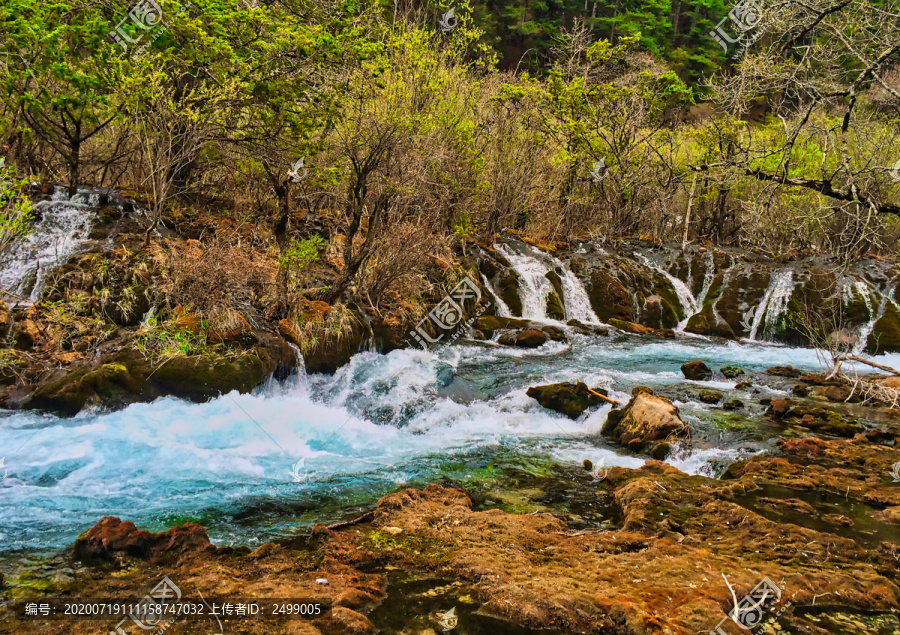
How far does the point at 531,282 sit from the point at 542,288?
0.41m

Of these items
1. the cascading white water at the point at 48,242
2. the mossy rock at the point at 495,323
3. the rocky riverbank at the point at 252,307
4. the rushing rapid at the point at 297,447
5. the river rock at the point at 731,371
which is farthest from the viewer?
the mossy rock at the point at 495,323

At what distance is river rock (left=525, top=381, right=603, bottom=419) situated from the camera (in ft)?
32.2

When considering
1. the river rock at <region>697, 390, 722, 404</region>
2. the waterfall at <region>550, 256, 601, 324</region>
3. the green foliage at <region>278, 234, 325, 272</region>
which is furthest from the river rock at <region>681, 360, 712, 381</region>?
the green foliage at <region>278, 234, 325, 272</region>

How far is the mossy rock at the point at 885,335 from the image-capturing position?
16.6 m

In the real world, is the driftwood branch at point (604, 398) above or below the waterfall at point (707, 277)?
below

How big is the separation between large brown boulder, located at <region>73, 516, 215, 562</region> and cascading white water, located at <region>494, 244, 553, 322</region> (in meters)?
13.2

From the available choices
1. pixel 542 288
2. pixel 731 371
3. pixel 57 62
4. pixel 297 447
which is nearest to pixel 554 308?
pixel 542 288

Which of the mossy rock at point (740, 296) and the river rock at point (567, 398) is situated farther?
the mossy rock at point (740, 296)

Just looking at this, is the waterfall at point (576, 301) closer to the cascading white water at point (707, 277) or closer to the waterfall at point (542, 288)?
the waterfall at point (542, 288)

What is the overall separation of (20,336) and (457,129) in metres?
11.0

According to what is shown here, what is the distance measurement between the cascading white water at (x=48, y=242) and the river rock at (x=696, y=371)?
12.7 m

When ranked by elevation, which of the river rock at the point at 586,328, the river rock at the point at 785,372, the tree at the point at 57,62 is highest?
the tree at the point at 57,62

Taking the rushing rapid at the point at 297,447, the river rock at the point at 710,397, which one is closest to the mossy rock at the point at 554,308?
the rushing rapid at the point at 297,447

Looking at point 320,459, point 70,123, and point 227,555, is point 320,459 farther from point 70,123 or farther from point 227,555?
point 70,123
